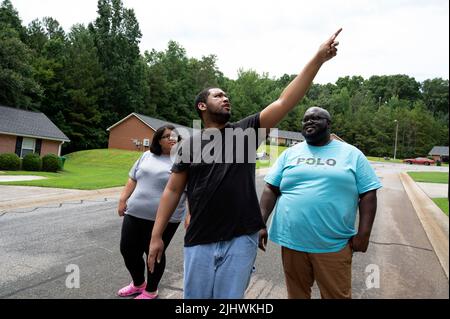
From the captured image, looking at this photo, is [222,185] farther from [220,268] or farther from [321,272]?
[321,272]

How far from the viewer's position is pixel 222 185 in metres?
2.24

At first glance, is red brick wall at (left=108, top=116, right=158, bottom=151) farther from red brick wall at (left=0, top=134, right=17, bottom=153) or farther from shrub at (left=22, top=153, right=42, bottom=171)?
shrub at (left=22, top=153, right=42, bottom=171)

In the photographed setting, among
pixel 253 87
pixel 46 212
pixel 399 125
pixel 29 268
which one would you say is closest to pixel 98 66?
pixel 253 87

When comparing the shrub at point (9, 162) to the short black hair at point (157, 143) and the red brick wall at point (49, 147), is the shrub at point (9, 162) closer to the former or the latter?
the red brick wall at point (49, 147)

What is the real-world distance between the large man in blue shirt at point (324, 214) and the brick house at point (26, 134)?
28.6m

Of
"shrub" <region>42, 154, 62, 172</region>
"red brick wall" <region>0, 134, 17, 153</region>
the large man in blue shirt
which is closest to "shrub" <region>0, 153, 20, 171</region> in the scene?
"shrub" <region>42, 154, 62, 172</region>

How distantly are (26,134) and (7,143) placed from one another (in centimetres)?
153

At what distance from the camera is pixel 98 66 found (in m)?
49.7

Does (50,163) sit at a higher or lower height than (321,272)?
higher

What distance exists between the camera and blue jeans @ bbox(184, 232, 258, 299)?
2.23m

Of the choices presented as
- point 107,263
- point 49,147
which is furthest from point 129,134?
point 107,263

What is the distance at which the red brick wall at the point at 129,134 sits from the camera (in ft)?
141

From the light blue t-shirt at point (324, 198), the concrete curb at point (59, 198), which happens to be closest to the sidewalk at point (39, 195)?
the concrete curb at point (59, 198)

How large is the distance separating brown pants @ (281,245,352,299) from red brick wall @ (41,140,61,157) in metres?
31.0
